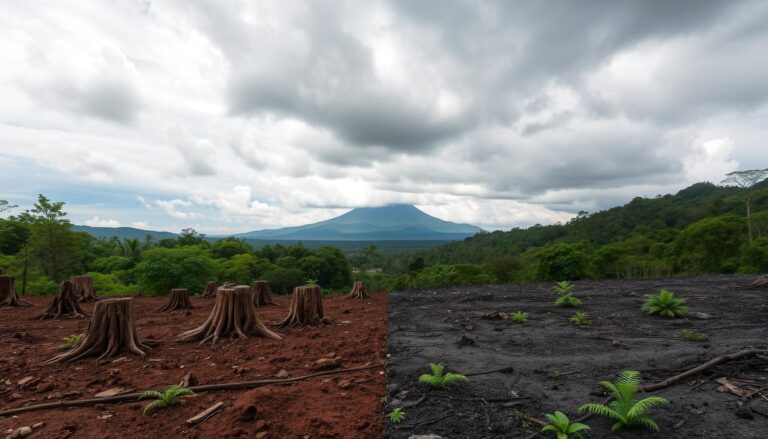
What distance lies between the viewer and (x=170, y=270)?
58.5ft

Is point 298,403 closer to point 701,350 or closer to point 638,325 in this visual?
point 701,350

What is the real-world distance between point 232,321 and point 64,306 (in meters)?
5.56

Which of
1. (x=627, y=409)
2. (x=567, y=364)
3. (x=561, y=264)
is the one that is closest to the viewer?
(x=627, y=409)

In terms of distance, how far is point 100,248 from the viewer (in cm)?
4072

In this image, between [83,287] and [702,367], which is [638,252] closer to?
[702,367]

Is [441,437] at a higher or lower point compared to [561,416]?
lower

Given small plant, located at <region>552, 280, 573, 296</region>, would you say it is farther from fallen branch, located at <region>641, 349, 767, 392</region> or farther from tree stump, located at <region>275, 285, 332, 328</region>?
tree stump, located at <region>275, 285, 332, 328</region>

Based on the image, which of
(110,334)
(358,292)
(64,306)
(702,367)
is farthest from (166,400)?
(358,292)

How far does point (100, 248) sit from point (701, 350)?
2000 inches

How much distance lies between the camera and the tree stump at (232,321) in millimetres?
6398

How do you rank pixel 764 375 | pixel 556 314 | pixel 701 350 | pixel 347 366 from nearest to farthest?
pixel 764 375 → pixel 347 366 → pixel 701 350 → pixel 556 314

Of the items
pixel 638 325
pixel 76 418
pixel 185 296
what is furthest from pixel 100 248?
pixel 638 325

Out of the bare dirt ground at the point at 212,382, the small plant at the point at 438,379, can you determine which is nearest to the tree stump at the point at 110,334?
the bare dirt ground at the point at 212,382

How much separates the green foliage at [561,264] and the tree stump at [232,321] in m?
23.0
